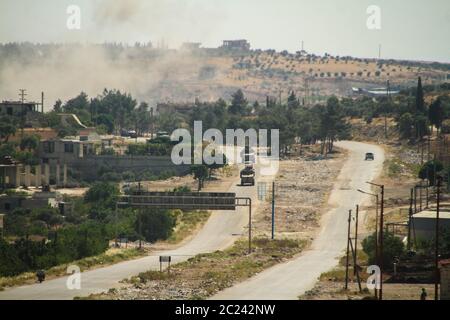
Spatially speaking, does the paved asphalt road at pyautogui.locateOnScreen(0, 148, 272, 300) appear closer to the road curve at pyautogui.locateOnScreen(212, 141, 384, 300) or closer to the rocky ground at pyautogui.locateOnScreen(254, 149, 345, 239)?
the rocky ground at pyautogui.locateOnScreen(254, 149, 345, 239)

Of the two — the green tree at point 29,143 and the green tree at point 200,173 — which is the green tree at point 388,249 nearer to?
the green tree at point 200,173

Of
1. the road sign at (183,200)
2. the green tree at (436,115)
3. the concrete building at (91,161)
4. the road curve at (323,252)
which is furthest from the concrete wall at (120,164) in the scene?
the road sign at (183,200)

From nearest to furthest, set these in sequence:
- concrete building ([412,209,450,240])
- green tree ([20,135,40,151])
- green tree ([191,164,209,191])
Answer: concrete building ([412,209,450,240]), green tree ([191,164,209,191]), green tree ([20,135,40,151])

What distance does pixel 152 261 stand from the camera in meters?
66.2

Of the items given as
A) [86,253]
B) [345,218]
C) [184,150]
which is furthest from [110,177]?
[86,253]

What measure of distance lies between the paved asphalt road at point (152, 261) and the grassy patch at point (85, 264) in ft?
2.19

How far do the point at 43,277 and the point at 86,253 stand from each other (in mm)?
10187

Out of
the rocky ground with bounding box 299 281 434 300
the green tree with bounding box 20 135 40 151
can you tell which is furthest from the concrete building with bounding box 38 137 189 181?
the rocky ground with bounding box 299 281 434 300

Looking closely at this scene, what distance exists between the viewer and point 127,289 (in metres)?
53.6

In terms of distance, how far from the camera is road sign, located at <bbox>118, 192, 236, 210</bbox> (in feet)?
252

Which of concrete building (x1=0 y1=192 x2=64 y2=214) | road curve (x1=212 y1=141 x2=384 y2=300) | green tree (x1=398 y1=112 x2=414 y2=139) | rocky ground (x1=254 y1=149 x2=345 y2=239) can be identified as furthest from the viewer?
green tree (x1=398 y1=112 x2=414 y2=139)

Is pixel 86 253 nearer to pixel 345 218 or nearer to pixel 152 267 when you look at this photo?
pixel 152 267

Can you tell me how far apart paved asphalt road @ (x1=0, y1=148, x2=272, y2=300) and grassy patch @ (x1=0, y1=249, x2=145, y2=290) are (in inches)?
26.3

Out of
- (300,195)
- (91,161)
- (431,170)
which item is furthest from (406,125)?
(300,195)
